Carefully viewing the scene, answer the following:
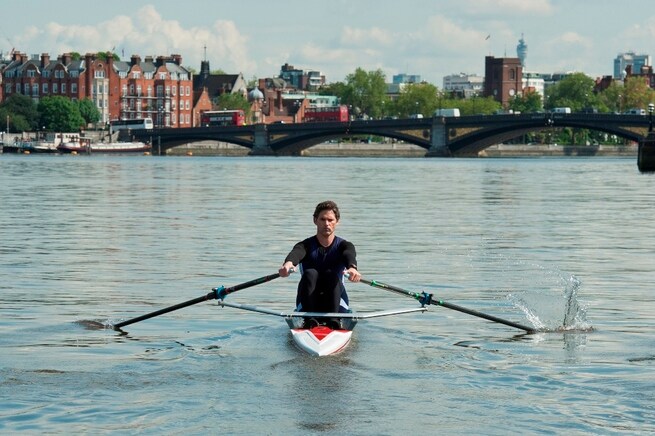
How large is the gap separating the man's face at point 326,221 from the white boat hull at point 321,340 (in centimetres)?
110

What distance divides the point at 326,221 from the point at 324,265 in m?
0.56

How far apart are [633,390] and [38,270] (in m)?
14.7

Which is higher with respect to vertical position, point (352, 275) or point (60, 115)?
point (60, 115)

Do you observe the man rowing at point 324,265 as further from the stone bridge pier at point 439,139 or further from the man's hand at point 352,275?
the stone bridge pier at point 439,139

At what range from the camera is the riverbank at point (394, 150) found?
→ 18550 centimetres

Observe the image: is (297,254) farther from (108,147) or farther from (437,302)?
(108,147)

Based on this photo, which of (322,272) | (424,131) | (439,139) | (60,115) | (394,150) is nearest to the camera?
(322,272)

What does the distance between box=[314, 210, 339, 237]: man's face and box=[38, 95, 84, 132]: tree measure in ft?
543

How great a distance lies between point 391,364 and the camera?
16219 mm

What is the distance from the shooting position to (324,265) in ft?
56.6

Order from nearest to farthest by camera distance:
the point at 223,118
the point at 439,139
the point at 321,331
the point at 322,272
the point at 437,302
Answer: the point at 321,331
the point at 322,272
the point at 437,302
the point at 439,139
the point at 223,118

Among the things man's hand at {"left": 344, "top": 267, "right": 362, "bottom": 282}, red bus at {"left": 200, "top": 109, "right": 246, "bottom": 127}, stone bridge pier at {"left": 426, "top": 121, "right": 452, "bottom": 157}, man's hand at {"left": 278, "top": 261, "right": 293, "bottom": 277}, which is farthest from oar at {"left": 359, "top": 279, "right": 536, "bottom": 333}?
red bus at {"left": 200, "top": 109, "right": 246, "bottom": 127}

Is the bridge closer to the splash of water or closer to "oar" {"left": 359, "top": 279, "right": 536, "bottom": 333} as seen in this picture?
the splash of water

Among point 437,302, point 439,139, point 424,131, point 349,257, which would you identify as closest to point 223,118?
point 424,131
